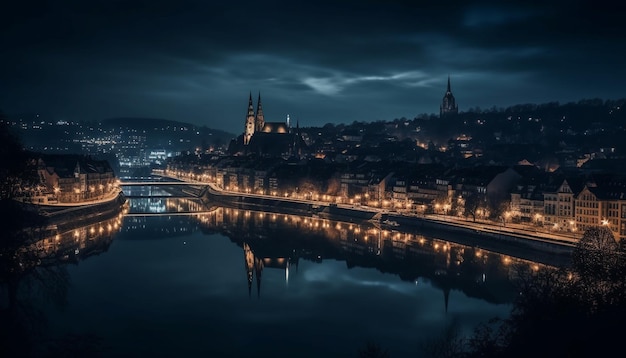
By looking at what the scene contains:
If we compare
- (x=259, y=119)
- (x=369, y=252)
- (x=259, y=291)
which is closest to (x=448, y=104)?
(x=259, y=119)

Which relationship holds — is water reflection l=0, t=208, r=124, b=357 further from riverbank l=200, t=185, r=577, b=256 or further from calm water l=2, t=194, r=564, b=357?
riverbank l=200, t=185, r=577, b=256

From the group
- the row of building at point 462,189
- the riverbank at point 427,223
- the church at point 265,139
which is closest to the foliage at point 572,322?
the riverbank at point 427,223

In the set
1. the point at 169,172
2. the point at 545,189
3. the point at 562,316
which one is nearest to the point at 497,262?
the point at 545,189

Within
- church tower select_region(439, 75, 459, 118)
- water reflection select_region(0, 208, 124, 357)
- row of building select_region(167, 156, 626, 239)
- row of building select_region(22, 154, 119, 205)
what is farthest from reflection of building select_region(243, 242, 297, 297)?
church tower select_region(439, 75, 459, 118)

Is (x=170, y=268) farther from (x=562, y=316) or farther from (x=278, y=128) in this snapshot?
(x=278, y=128)

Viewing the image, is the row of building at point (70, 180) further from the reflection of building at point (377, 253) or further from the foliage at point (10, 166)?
the foliage at point (10, 166)
